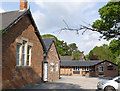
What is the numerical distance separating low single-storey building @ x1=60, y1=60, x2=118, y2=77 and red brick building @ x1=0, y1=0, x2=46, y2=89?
→ 20945 mm

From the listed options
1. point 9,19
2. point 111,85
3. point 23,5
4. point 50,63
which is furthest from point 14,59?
point 50,63

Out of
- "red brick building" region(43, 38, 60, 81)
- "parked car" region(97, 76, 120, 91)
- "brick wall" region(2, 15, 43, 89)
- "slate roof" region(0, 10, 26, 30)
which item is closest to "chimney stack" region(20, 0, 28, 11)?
→ "slate roof" region(0, 10, 26, 30)

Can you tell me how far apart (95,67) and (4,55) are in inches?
1080

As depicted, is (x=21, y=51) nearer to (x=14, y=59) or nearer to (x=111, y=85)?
(x=14, y=59)

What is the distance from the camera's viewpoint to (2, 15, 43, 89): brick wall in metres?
11.8

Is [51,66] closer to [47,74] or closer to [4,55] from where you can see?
[47,74]

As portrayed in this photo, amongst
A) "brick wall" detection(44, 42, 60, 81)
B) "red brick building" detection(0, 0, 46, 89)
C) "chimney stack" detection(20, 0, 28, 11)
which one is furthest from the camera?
"brick wall" detection(44, 42, 60, 81)

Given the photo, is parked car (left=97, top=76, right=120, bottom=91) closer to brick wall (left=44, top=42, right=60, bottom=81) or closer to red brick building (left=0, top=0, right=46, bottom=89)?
red brick building (left=0, top=0, right=46, bottom=89)

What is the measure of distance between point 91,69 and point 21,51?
2597 centimetres

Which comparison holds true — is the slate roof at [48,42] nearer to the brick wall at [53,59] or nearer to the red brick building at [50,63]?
the red brick building at [50,63]

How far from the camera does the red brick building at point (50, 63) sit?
19.7 m

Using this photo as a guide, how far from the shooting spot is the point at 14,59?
12891 mm

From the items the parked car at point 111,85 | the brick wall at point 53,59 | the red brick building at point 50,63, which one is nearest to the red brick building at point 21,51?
Answer: the red brick building at point 50,63

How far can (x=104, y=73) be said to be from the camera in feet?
114
